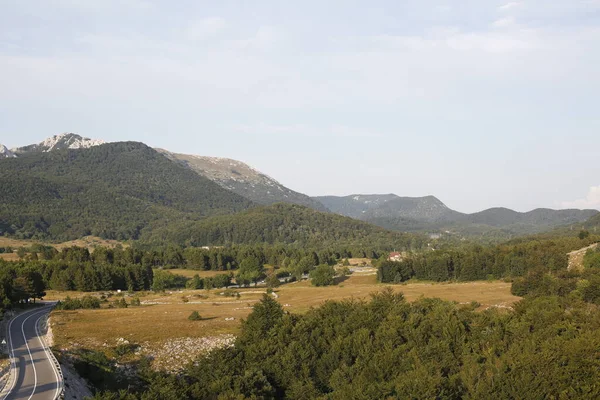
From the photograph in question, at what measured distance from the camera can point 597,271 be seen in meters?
71.4

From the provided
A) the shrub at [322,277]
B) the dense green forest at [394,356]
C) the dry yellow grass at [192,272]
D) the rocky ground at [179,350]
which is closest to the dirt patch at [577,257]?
the dense green forest at [394,356]

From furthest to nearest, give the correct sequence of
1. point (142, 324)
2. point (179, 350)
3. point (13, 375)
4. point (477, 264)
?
1. point (477, 264)
2. point (142, 324)
3. point (179, 350)
4. point (13, 375)

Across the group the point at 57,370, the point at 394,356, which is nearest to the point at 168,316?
the point at 57,370

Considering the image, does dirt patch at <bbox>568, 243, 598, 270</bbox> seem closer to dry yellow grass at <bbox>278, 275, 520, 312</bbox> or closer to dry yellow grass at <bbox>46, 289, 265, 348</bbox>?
dry yellow grass at <bbox>278, 275, 520, 312</bbox>

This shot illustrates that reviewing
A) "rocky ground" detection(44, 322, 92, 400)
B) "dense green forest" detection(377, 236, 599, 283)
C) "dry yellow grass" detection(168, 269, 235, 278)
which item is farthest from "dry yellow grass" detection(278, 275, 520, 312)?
"dry yellow grass" detection(168, 269, 235, 278)

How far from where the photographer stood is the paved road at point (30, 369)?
2841 centimetres

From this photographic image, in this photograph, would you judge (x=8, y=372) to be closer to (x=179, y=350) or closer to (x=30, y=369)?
(x=30, y=369)

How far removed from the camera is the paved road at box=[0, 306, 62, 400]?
2841 cm

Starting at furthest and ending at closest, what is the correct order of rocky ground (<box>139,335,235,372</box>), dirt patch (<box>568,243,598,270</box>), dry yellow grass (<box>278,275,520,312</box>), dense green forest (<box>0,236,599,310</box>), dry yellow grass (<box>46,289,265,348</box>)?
dense green forest (<box>0,236,599,310</box>) → dirt patch (<box>568,243,598,270</box>) → dry yellow grass (<box>278,275,520,312</box>) → dry yellow grass (<box>46,289,265,348</box>) → rocky ground (<box>139,335,235,372</box>)

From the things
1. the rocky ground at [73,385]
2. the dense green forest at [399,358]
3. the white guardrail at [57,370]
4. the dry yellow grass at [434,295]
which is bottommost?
the dry yellow grass at [434,295]

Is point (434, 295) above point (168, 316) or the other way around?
the other way around

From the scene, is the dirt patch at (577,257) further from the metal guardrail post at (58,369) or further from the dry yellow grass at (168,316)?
the metal guardrail post at (58,369)

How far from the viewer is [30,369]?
108 feet

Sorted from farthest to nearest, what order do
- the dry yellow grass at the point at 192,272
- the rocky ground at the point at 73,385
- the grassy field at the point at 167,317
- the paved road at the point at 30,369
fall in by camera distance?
the dry yellow grass at the point at 192,272, the grassy field at the point at 167,317, the rocky ground at the point at 73,385, the paved road at the point at 30,369
